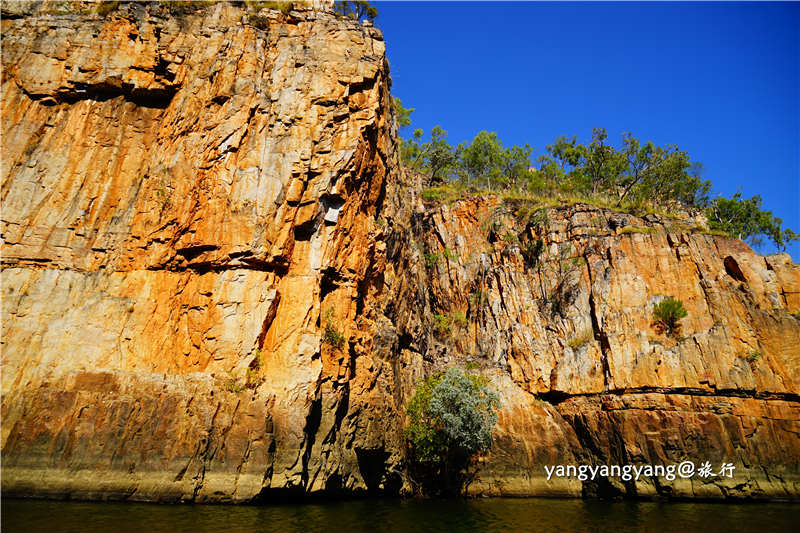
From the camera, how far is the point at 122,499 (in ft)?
61.1

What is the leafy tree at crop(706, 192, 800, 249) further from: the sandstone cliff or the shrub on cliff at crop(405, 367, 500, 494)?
the shrub on cliff at crop(405, 367, 500, 494)

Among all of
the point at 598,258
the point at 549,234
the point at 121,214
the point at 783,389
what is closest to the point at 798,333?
the point at 783,389

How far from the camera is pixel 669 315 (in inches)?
1331

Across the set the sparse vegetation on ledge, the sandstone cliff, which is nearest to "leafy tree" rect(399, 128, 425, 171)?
the sparse vegetation on ledge

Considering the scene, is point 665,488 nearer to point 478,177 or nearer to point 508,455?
point 508,455

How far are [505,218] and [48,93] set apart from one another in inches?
1386

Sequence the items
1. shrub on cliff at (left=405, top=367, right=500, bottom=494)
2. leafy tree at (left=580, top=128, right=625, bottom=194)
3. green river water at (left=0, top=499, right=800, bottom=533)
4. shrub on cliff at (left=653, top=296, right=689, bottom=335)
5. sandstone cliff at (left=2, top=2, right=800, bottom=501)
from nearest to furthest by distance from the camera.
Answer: green river water at (left=0, top=499, right=800, bottom=533), sandstone cliff at (left=2, top=2, right=800, bottom=501), shrub on cliff at (left=405, top=367, right=500, bottom=494), shrub on cliff at (left=653, top=296, right=689, bottom=335), leafy tree at (left=580, top=128, right=625, bottom=194)

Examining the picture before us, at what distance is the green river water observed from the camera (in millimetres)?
15273

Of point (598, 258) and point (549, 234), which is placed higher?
point (549, 234)

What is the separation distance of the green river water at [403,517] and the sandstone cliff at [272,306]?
1.53m

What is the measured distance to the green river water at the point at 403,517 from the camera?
1527 centimetres

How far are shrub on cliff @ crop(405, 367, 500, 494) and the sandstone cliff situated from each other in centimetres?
132

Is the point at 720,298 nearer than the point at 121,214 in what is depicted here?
No

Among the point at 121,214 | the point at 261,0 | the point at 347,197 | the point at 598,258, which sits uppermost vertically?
the point at 261,0
